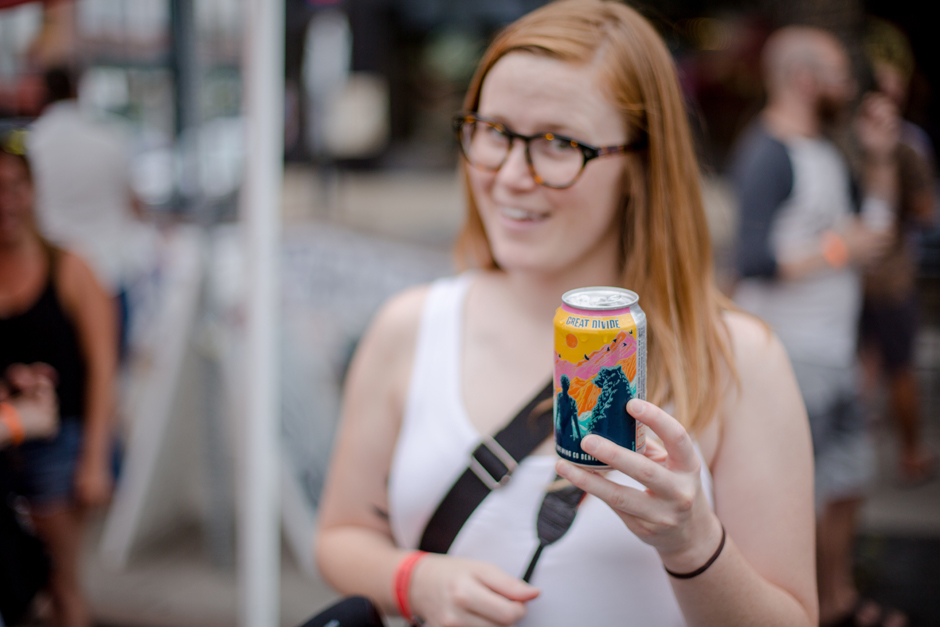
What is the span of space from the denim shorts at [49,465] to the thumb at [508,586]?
2.24m

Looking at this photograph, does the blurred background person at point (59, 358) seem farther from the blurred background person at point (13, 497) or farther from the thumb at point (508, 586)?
the thumb at point (508, 586)

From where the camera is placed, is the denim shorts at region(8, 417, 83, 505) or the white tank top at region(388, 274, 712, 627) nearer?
the white tank top at region(388, 274, 712, 627)

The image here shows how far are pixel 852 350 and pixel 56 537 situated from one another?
10.3 ft

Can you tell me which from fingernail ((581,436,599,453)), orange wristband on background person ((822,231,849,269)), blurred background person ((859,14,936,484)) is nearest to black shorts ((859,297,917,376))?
blurred background person ((859,14,936,484))

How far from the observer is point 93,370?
297cm

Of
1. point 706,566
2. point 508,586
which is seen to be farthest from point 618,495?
point 508,586

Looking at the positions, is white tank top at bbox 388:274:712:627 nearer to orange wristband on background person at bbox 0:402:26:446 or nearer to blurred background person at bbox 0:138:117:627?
orange wristband on background person at bbox 0:402:26:446

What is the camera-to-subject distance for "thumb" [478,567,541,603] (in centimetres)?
116

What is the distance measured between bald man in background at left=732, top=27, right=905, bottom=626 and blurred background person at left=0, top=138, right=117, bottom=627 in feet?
8.24

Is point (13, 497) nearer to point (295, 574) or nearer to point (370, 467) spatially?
point (370, 467)

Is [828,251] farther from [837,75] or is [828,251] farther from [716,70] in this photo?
[716,70]

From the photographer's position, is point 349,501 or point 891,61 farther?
point 891,61

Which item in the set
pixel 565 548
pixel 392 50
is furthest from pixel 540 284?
pixel 392 50

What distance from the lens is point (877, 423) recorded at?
5219 mm
